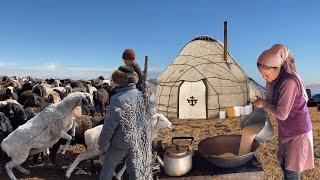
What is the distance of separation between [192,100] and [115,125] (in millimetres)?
13152

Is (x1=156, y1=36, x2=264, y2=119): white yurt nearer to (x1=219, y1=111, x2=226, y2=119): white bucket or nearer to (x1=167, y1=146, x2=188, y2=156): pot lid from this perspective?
(x1=219, y1=111, x2=226, y2=119): white bucket

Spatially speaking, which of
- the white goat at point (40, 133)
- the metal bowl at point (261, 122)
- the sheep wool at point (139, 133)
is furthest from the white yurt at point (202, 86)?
the sheep wool at point (139, 133)

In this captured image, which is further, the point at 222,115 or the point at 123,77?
the point at 222,115

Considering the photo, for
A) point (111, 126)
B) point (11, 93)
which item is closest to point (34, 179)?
point (111, 126)

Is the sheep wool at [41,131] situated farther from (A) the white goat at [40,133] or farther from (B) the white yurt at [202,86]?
(B) the white yurt at [202,86]

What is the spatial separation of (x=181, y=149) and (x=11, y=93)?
13.8 m

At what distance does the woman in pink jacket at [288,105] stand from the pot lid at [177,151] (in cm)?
136

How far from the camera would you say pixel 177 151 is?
17.2ft

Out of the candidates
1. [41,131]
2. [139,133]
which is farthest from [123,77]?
[41,131]

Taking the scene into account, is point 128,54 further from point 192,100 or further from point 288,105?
point 192,100

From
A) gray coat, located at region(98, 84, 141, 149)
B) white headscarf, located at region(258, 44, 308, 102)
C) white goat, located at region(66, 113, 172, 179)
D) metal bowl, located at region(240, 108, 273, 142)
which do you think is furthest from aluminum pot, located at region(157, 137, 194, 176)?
white goat, located at region(66, 113, 172, 179)

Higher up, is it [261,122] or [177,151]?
[261,122]

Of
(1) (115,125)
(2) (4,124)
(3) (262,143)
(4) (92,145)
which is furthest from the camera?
(3) (262,143)

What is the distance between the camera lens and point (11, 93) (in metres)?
17.3
